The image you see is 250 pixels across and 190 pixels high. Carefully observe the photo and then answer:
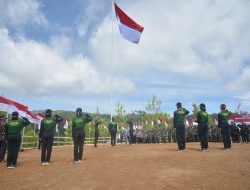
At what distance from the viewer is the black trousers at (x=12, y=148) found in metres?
9.87

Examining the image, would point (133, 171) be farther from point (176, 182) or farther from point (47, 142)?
point (47, 142)

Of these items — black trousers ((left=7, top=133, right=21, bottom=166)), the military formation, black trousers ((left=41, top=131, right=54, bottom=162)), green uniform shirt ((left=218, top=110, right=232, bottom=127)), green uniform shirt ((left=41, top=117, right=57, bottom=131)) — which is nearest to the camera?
black trousers ((left=7, top=133, right=21, bottom=166))

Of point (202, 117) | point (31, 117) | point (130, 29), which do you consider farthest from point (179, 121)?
point (31, 117)

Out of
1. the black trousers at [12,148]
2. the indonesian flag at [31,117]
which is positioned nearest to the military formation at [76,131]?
the black trousers at [12,148]

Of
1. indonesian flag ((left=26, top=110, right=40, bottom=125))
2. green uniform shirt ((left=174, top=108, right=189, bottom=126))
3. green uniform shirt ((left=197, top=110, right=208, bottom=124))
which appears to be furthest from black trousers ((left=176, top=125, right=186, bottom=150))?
indonesian flag ((left=26, top=110, right=40, bottom=125))

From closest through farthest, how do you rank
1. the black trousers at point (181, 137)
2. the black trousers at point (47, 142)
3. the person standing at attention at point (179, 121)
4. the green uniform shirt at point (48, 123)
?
the black trousers at point (47, 142), the green uniform shirt at point (48, 123), the black trousers at point (181, 137), the person standing at attention at point (179, 121)

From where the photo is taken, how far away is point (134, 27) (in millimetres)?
19891

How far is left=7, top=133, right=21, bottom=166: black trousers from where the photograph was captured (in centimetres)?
987

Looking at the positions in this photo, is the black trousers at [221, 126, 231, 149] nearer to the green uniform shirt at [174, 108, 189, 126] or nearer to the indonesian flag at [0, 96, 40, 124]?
the green uniform shirt at [174, 108, 189, 126]

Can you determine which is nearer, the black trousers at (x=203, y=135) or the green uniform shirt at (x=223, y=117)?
the black trousers at (x=203, y=135)

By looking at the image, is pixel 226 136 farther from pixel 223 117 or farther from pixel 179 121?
pixel 179 121

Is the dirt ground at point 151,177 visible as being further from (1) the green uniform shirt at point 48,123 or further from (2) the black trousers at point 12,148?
(1) the green uniform shirt at point 48,123

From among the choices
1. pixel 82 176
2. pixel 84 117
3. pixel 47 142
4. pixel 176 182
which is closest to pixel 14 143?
pixel 47 142

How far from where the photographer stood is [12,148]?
33.0 ft
